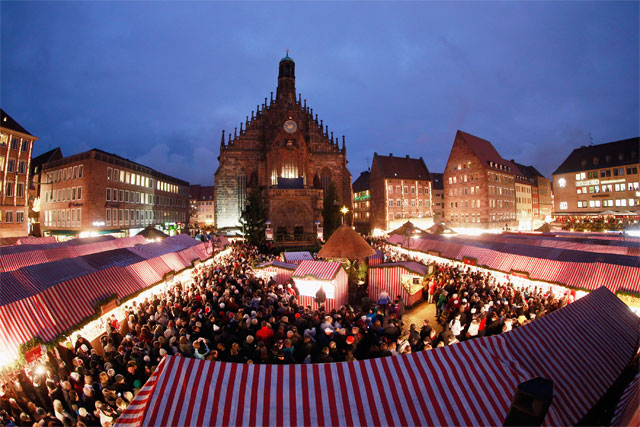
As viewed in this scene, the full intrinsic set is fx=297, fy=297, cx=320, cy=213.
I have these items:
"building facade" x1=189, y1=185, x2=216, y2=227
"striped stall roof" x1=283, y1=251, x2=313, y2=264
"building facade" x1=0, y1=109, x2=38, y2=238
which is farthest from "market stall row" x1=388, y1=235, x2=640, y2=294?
"building facade" x1=189, y1=185, x2=216, y2=227

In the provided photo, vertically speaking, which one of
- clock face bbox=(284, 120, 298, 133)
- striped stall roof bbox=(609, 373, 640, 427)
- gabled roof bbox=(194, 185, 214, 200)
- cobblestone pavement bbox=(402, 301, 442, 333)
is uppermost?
clock face bbox=(284, 120, 298, 133)

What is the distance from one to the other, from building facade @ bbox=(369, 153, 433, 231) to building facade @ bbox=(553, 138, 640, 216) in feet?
68.9

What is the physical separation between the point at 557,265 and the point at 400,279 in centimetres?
618

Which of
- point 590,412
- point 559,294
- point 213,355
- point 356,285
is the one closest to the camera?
point 590,412

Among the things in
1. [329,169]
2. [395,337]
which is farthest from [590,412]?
[329,169]

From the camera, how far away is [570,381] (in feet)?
13.5

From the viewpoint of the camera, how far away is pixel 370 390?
11.7 feet

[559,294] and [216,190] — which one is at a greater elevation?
[216,190]

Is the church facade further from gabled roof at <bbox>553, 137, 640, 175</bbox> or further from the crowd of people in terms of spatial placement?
gabled roof at <bbox>553, 137, 640, 175</bbox>

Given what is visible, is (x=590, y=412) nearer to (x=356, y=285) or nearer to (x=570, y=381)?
(x=570, y=381)

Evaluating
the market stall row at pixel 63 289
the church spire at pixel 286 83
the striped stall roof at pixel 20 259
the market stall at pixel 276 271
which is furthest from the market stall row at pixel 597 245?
the church spire at pixel 286 83

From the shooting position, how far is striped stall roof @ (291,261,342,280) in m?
12.8

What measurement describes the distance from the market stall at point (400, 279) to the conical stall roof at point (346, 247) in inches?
42.7

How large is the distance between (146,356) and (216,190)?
40.2m
